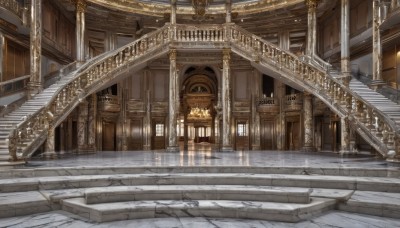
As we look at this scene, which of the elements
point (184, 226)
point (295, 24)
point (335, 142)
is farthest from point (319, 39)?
point (184, 226)

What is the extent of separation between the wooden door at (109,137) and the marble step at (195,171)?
12.0 m

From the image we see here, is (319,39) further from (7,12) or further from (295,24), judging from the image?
(7,12)

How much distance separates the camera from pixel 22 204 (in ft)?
22.1

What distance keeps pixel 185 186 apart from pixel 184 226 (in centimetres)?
202

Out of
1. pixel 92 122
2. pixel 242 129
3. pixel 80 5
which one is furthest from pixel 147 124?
pixel 80 5

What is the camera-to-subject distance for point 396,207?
650cm

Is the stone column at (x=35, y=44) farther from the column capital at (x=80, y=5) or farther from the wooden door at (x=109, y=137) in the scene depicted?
the wooden door at (x=109, y=137)

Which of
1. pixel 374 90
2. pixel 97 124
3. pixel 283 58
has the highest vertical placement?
pixel 283 58

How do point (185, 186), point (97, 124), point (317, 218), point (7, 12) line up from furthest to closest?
point (97, 124), point (7, 12), point (185, 186), point (317, 218)

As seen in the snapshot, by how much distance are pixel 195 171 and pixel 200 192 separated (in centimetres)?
184

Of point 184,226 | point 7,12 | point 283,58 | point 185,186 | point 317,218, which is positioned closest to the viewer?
point 184,226

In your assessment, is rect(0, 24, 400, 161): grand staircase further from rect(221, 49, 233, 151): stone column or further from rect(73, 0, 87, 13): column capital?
rect(73, 0, 87, 13): column capital

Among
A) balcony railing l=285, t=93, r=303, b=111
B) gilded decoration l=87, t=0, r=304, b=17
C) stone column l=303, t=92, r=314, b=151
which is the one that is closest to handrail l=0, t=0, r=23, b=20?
gilded decoration l=87, t=0, r=304, b=17

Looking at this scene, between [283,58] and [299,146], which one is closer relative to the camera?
[283,58]
